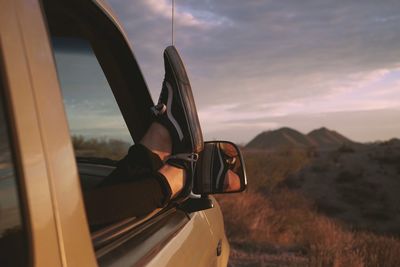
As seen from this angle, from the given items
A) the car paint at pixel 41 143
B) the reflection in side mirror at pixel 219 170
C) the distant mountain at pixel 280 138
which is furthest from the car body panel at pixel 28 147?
the distant mountain at pixel 280 138

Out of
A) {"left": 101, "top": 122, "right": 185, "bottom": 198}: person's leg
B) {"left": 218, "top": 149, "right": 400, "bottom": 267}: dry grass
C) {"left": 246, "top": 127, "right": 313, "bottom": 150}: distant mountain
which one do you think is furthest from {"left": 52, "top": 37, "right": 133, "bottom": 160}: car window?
{"left": 246, "top": 127, "right": 313, "bottom": 150}: distant mountain

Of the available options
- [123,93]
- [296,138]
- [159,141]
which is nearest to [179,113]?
[159,141]

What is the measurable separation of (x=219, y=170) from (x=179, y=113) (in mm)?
291

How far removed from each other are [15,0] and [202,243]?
1486mm

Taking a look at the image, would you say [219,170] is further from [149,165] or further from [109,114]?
[109,114]

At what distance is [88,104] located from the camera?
7.36ft

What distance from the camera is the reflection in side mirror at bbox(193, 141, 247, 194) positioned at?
2.25m

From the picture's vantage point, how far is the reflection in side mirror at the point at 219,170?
88.4 inches

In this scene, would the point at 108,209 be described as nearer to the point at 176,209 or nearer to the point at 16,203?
the point at 176,209

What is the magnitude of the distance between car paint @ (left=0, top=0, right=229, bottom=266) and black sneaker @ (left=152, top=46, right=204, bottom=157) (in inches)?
44.3

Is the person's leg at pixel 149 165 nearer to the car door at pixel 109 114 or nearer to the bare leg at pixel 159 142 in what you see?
the bare leg at pixel 159 142

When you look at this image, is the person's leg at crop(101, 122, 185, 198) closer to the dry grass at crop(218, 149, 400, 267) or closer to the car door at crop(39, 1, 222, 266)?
the car door at crop(39, 1, 222, 266)

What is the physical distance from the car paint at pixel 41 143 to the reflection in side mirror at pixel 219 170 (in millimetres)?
1021

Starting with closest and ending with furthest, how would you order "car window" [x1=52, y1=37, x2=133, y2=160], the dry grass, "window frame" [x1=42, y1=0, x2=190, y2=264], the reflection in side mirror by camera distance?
"window frame" [x1=42, y1=0, x2=190, y2=264] → "car window" [x1=52, y1=37, x2=133, y2=160] → the reflection in side mirror → the dry grass
